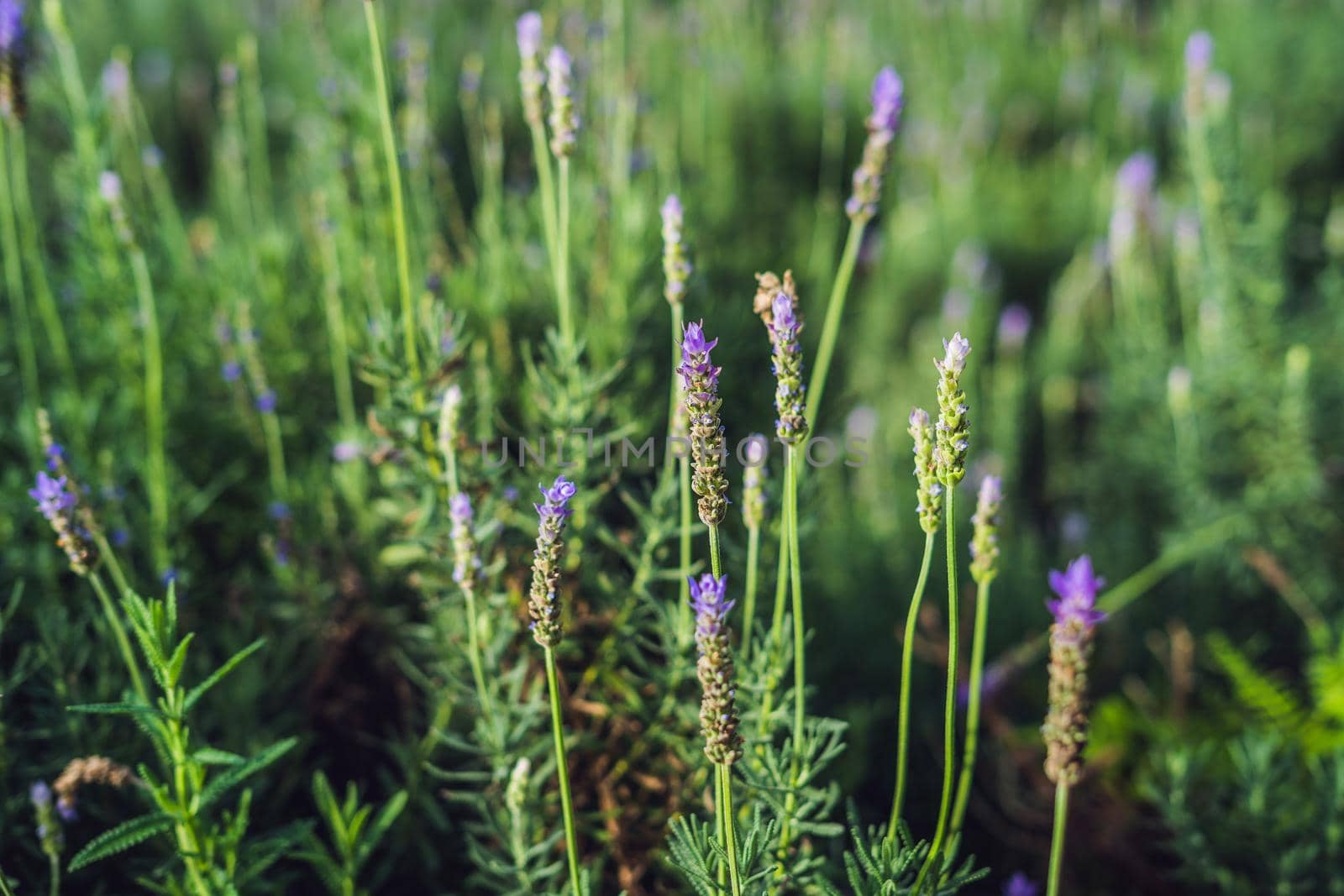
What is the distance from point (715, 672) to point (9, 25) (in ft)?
4.43

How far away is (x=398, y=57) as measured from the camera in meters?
2.17

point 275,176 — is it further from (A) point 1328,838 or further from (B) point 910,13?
(A) point 1328,838

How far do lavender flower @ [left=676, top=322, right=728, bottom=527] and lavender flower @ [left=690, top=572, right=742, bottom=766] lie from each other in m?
0.07

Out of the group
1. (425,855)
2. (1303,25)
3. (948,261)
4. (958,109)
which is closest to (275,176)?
(948,261)

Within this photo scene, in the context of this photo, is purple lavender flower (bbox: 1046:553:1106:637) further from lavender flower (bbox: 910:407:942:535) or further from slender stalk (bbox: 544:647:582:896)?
slender stalk (bbox: 544:647:582:896)

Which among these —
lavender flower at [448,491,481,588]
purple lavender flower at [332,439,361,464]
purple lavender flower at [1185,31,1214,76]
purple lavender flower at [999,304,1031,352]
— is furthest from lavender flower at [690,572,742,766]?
purple lavender flower at [999,304,1031,352]

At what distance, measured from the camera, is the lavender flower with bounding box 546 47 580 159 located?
1232 millimetres

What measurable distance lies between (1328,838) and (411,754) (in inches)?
50.0

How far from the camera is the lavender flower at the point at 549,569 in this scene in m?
0.92

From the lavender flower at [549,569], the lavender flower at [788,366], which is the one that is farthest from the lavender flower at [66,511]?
the lavender flower at [788,366]

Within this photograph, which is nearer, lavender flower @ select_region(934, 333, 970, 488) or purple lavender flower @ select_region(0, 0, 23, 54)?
lavender flower @ select_region(934, 333, 970, 488)

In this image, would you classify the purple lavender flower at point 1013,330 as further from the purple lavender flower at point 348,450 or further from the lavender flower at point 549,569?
the lavender flower at point 549,569

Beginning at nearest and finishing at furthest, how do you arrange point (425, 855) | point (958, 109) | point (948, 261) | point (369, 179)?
1. point (425, 855)
2. point (369, 179)
3. point (948, 261)
4. point (958, 109)

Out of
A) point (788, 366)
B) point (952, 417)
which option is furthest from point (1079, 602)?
point (788, 366)
